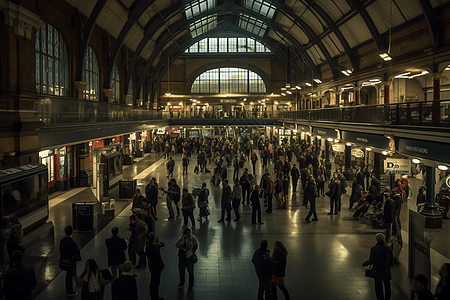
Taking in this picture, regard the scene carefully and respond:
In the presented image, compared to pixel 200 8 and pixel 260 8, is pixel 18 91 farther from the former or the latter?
pixel 260 8

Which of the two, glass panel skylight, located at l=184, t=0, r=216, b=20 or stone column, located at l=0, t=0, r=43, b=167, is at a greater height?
glass panel skylight, located at l=184, t=0, r=216, b=20

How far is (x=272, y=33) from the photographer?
4734cm

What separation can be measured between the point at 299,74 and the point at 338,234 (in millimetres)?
38334

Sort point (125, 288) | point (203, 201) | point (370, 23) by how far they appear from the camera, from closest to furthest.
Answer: point (125, 288) < point (203, 201) < point (370, 23)

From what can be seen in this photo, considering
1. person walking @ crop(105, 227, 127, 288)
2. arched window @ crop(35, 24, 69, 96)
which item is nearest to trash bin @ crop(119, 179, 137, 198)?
arched window @ crop(35, 24, 69, 96)

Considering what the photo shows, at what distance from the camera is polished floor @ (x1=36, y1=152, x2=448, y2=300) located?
25.3 ft

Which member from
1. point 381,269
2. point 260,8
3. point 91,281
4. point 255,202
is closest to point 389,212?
point 381,269

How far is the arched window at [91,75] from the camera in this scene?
25172mm

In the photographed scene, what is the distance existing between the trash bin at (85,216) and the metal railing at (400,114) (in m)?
10.0

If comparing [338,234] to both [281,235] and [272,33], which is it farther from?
[272,33]

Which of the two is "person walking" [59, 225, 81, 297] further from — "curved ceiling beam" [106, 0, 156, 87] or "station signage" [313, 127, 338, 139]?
"curved ceiling beam" [106, 0, 156, 87]

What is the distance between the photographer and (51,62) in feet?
63.9

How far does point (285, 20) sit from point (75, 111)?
29630 millimetres

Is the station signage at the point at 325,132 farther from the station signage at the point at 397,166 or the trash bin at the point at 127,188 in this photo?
the trash bin at the point at 127,188
